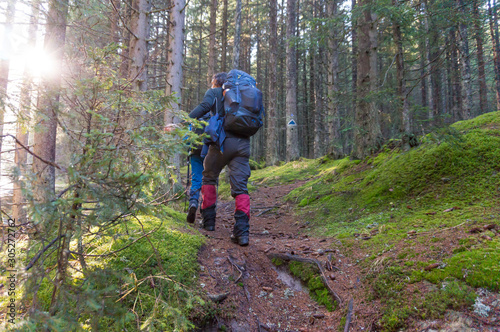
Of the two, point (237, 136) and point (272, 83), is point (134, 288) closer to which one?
point (237, 136)

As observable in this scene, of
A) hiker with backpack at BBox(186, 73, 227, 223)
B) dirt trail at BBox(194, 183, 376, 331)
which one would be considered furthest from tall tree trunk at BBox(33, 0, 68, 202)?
hiker with backpack at BBox(186, 73, 227, 223)

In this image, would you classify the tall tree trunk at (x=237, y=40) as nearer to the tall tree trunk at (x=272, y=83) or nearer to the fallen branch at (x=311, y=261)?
the tall tree trunk at (x=272, y=83)

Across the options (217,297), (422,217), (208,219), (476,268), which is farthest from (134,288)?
(422,217)

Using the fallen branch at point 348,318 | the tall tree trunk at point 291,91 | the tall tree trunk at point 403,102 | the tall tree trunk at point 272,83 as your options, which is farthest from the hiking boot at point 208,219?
the tall tree trunk at point 272,83

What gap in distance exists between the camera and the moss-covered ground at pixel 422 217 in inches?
82.5

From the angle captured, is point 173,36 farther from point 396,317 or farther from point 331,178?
point 396,317

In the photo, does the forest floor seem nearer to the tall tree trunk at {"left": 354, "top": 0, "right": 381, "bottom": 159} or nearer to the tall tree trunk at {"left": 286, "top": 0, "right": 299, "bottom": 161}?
the tall tree trunk at {"left": 354, "top": 0, "right": 381, "bottom": 159}

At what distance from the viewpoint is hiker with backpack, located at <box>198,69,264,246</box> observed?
146 inches

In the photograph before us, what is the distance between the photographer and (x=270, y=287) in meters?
2.92

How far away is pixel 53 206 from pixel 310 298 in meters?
2.52

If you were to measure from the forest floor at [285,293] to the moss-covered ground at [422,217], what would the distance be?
10cm

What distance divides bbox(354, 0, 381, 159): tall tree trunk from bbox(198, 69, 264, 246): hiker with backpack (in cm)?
373

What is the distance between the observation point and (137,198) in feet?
5.98

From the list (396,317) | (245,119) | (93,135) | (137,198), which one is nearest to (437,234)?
(396,317)
